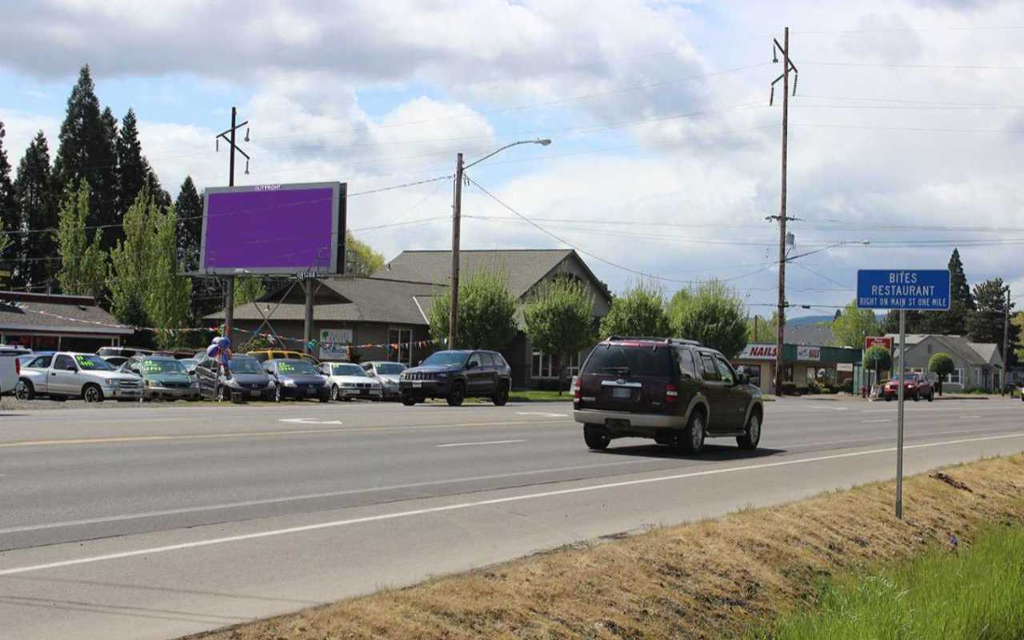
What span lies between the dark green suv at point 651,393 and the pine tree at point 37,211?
2769 inches

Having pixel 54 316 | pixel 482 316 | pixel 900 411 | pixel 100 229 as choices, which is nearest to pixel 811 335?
pixel 100 229

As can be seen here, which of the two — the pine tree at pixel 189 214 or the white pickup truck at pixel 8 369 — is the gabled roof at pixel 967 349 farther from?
the white pickup truck at pixel 8 369

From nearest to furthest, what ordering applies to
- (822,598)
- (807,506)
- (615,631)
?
1. (615,631)
2. (822,598)
3. (807,506)

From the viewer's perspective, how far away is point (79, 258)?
75.8 meters

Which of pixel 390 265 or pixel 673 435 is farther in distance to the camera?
pixel 390 265

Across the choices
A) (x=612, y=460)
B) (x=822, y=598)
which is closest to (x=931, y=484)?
(x=612, y=460)

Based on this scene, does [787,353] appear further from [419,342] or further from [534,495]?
[534,495]

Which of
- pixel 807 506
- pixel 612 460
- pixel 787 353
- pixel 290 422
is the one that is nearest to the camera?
pixel 807 506

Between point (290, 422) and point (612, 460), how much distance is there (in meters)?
8.06

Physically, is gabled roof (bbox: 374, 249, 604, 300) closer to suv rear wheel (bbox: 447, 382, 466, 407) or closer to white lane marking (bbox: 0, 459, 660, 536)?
suv rear wheel (bbox: 447, 382, 466, 407)

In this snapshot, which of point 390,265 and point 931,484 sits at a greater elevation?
point 390,265

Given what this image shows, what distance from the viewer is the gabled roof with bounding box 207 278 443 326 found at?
56125 millimetres

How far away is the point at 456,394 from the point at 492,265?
3189cm

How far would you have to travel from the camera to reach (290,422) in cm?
2353
